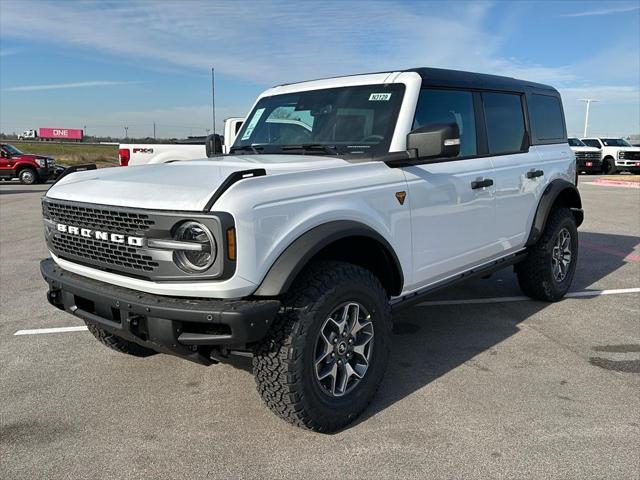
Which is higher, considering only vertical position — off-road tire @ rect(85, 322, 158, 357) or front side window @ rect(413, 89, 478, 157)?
front side window @ rect(413, 89, 478, 157)

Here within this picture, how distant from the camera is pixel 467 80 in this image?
4.13m

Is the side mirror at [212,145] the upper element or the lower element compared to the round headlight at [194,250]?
upper

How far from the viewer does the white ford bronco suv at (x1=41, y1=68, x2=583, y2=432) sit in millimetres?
2527

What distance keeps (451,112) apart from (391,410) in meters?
2.15

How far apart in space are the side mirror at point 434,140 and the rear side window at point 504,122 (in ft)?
4.21

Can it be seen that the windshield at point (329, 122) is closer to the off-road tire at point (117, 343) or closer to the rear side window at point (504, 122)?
the rear side window at point (504, 122)

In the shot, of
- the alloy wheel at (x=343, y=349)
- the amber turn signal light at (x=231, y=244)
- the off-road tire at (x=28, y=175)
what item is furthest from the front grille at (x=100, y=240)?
the off-road tire at (x=28, y=175)

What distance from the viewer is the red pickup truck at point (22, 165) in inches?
906

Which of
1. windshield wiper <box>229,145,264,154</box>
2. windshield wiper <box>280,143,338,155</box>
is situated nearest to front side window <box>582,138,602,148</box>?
windshield wiper <box>229,145,264,154</box>

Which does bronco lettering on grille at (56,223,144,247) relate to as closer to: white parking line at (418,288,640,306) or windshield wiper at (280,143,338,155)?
windshield wiper at (280,143,338,155)

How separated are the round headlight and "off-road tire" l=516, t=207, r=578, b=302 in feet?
11.7

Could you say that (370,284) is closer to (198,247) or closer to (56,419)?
(198,247)

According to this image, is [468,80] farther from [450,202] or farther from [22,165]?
[22,165]

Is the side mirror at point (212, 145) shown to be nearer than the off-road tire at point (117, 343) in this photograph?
No
